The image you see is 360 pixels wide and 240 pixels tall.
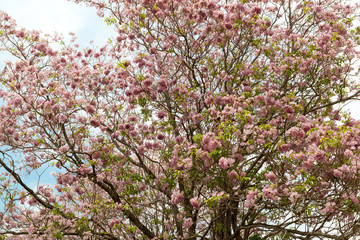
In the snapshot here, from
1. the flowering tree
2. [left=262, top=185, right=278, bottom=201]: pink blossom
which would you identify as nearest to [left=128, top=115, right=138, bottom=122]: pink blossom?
the flowering tree

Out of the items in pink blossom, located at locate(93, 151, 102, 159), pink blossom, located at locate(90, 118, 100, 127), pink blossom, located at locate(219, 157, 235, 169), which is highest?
pink blossom, located at locate(90, 118, 100, 127)

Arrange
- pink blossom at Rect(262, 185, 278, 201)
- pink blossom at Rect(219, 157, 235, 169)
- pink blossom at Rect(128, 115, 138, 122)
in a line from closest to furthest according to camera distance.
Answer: pink blossom at Rect(262, 185, 278, 201)
pink blossom at Rect(219, 157, 235, 169)
pink blossom at Rect(128, 115, 138, 122)

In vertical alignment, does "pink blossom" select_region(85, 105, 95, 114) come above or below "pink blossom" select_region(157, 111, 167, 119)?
above

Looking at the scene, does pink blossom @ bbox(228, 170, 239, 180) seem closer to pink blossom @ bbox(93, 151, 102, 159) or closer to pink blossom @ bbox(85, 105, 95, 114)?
pink blossom @ bbox(93, 151, 102, 159)

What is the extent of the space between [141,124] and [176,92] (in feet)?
4.42

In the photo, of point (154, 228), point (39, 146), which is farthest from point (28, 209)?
point (154, 228)

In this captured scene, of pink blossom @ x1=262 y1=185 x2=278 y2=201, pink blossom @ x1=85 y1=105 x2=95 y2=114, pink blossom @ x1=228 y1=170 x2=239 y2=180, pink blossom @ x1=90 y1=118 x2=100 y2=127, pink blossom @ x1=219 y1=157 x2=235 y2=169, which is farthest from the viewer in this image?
pink blossom @ x1=85 y1=105 x2=95 y2=114

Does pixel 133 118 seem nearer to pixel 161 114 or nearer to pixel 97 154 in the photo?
pixel 161 114

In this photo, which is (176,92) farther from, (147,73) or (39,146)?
(39,146)

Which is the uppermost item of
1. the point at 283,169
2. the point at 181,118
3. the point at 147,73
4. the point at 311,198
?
the point at 147,73

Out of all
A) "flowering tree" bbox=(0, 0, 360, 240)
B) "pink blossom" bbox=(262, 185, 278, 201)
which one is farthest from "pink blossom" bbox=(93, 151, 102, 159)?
"pink blossom" bbox=(262, 185, 278, 201)

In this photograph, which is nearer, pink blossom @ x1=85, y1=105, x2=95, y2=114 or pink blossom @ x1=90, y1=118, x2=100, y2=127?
pink blossom @ x1=90, y1=118, x2=100, y2=127

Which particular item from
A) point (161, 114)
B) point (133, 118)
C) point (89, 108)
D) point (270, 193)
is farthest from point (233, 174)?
point (89, 108)

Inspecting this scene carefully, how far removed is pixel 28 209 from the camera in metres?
9.31
